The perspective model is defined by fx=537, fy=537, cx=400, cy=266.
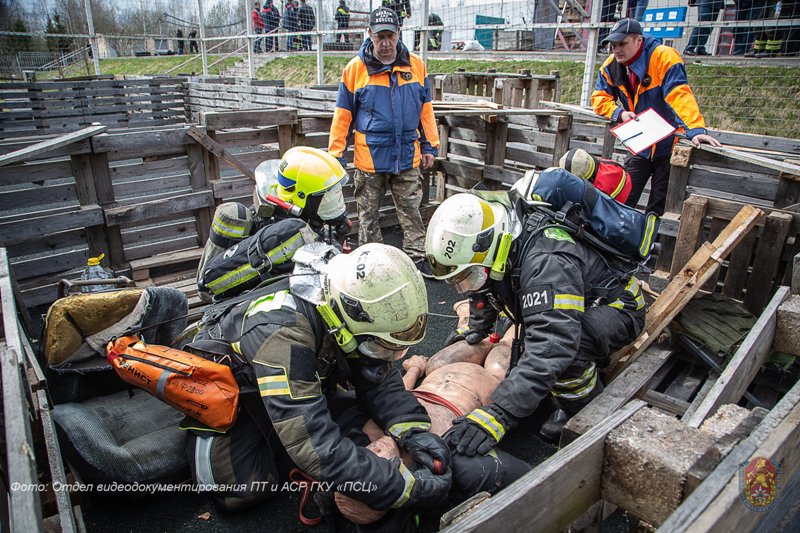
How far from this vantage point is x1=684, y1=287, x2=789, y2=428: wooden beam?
A: 214 centimetres

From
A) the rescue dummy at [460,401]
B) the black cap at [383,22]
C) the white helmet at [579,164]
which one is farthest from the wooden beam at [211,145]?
the white helmet at [579,164]

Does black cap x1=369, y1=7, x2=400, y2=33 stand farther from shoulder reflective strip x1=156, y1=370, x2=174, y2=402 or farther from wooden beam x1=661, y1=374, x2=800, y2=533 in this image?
wooden beam x1=661, y1=374, x2=800, y2=533

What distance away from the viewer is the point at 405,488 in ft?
7.61

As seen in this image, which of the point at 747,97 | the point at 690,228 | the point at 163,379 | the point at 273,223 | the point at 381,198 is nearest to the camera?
the point at 163,379

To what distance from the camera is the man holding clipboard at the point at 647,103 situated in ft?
15.4

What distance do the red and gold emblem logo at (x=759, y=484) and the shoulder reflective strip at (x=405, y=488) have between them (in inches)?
53.3

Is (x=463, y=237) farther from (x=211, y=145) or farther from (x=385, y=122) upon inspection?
(x=211, y=145)

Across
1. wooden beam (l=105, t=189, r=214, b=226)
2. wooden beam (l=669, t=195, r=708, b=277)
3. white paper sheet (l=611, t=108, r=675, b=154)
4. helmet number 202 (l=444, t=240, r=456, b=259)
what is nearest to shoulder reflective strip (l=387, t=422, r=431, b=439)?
helmet number 202 (l=444, t=240, r=456, b=259)

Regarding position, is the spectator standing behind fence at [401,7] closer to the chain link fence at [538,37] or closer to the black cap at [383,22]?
the chain link fence at [538,37]

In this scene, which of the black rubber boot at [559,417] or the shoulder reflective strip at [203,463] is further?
the black rubber boot at [559,417]

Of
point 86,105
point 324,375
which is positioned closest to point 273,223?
point 324,375

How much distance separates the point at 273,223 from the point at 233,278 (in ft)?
1.56

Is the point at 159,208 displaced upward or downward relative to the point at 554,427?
upward

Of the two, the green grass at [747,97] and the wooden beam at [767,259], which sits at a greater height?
the green grass at [747,97]
